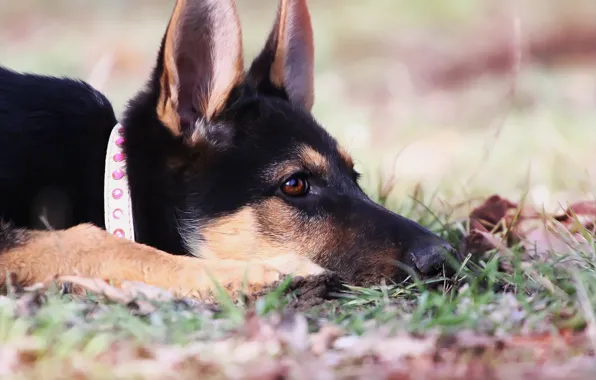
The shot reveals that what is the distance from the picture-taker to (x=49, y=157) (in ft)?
14.4

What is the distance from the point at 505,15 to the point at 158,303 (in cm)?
1304

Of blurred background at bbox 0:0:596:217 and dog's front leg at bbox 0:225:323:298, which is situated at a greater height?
blurred background at bbox 0:0:596:217

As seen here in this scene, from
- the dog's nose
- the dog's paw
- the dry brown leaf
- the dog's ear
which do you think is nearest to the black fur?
the dog's paw

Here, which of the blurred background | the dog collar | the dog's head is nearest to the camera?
the dog's head

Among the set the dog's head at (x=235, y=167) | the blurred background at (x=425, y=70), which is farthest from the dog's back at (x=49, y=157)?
the blurred background at (x=425, y=70)

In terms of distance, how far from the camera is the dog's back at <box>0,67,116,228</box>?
4316mm

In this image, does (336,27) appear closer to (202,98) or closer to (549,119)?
(549,119)

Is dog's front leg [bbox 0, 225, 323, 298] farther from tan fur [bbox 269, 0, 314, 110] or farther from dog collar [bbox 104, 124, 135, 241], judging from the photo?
tan fur [bbox 269, 0, 314, 110]

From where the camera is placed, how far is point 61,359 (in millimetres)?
2652

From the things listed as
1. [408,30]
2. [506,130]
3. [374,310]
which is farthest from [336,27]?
[374,310]

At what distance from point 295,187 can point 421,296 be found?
116cm

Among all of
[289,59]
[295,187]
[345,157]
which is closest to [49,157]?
[295,187]

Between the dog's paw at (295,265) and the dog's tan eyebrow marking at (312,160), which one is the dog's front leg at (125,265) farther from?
the dog's tan eyebrow marking at (312,160)

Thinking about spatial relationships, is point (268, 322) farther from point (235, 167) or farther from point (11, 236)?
point (11, 236)
